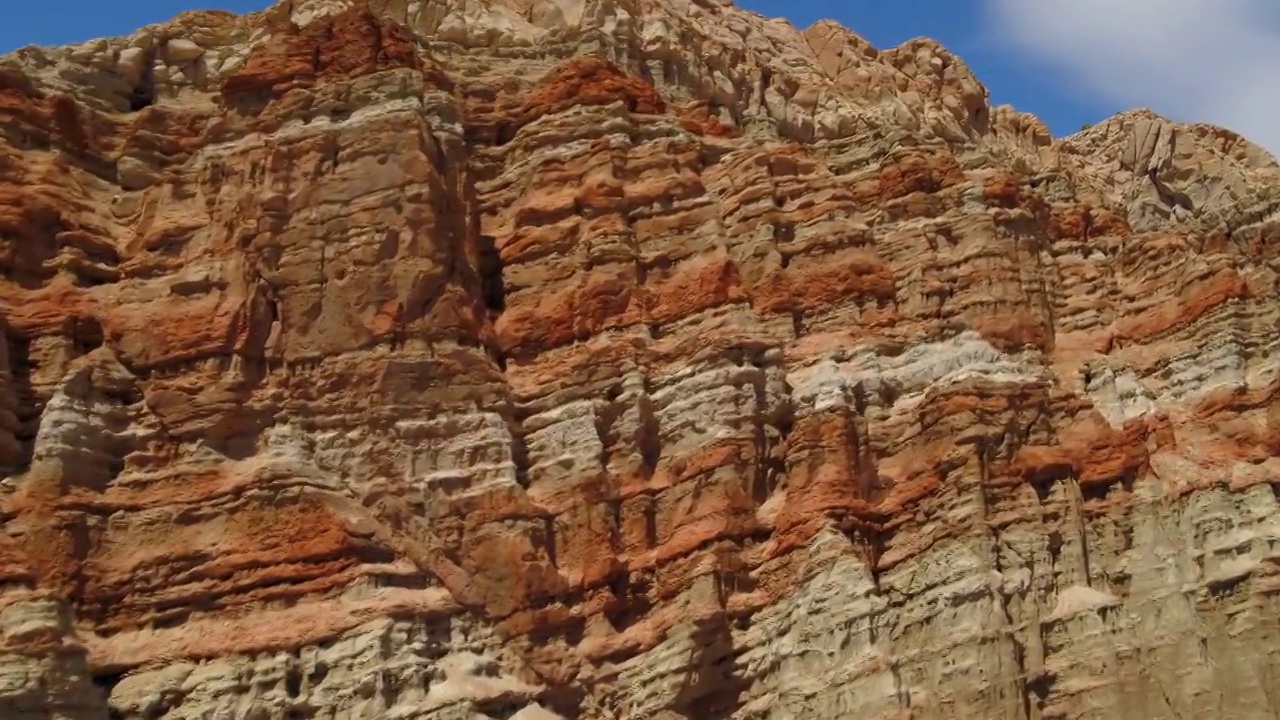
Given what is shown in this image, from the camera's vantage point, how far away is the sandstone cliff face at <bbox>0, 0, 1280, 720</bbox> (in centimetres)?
3291

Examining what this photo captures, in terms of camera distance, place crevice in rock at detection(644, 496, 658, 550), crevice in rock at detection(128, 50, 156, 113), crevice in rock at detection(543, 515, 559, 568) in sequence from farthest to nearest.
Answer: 1. crevice in rock at detection(128, 50, 156, 113)
2. crevice in rock at detection(644, 496, 658, 550)
3. crevice in rock at detection(543, 515, 559, 568)

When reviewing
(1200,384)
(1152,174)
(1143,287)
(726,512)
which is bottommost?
(726,512)

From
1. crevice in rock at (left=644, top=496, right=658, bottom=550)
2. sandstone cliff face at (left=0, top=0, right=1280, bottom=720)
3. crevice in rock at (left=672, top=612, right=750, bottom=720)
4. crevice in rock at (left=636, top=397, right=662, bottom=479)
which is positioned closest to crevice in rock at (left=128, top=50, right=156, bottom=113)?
sandstone cliff face at (left=0, top=0, right=1280, bottom=720)

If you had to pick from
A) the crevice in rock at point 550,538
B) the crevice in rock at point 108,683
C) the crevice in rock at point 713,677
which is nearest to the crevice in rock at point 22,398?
the crevice in rock at point 108,683

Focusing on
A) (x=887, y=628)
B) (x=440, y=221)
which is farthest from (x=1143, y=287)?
(x=440, y=221)

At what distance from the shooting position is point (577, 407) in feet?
122

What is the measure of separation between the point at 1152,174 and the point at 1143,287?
2230 centimetres

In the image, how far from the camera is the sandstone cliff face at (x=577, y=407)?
32906 mm

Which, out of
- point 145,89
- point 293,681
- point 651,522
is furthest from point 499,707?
point 145,89

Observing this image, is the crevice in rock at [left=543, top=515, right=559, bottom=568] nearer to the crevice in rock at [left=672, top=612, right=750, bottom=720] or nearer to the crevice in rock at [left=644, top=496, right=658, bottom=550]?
the crevice in rock at [left=644, top=496, right=658, bottom=550]

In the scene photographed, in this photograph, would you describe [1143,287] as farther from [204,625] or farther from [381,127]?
[204,625]

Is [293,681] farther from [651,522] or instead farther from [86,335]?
[86,335]

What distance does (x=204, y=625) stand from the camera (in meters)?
32.7

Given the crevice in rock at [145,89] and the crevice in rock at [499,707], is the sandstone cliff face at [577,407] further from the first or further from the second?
the crevice in rock at [145,89]
